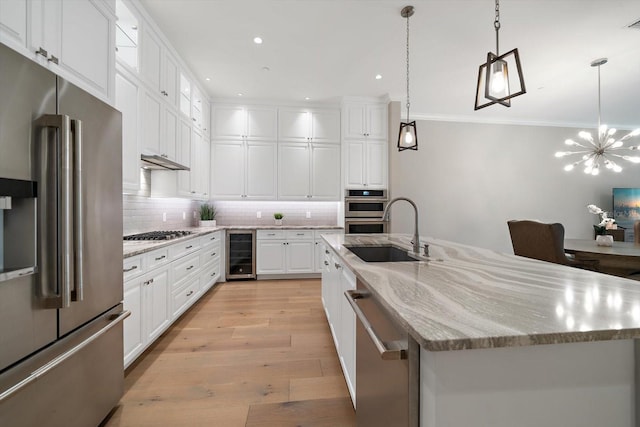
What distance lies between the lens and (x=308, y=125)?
Answer: 186 inches

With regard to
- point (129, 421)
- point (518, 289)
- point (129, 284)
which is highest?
point (518, 289)

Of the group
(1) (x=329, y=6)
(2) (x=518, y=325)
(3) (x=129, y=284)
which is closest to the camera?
(2) (x=518, y=325)

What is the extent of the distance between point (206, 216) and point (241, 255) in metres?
0.93

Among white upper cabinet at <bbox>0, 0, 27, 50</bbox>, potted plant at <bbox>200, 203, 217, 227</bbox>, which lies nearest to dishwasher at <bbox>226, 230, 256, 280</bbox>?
potted plant at <bbox>200, 203, 217, 227</bbox>

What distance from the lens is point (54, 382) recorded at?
1.07 metres

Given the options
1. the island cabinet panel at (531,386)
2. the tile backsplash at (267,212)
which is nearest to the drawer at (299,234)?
the tile backsplash at (267,212)

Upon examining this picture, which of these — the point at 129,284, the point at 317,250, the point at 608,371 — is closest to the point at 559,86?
the point at 317,250

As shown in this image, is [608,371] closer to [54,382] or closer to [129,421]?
[54,382]

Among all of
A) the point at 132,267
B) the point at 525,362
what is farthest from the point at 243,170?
the point at 525,362

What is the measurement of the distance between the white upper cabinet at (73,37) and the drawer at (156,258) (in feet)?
3.82

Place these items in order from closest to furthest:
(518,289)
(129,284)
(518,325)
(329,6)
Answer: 1. (518,325)
2. (518,289)
3. (129,284)
4. (329,6)

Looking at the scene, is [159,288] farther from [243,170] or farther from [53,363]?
[243,170]

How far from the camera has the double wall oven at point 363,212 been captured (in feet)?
14.9

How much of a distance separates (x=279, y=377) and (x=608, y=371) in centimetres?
176
